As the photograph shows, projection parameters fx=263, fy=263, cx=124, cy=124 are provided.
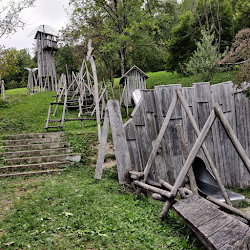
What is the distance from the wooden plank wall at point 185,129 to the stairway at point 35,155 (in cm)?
303

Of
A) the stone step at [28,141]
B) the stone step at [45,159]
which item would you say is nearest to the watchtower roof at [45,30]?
the stone step at [28,141]

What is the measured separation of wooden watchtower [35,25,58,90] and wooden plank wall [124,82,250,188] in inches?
1056

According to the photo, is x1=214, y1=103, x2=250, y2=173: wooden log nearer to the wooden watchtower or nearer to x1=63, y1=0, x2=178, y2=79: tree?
x1=63, y1=0, x2=178, y2=79: tree

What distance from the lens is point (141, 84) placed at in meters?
18.9

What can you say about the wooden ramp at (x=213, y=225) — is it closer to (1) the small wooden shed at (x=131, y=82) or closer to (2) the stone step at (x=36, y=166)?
(2) the stone step at (x=36, y=166)

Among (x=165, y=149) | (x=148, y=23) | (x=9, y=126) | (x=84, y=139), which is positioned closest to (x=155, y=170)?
(x=165, y=149)

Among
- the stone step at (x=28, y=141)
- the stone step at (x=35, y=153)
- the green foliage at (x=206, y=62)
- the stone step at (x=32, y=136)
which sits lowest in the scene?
the stone step at (x=35, y=153)

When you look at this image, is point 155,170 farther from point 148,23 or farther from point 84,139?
point 148,23

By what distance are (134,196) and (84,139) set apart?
5.49m

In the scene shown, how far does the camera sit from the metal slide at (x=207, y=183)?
6.56 m

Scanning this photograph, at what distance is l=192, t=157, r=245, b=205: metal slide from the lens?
6.56m

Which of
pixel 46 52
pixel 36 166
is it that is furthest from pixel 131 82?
pixel 46 52

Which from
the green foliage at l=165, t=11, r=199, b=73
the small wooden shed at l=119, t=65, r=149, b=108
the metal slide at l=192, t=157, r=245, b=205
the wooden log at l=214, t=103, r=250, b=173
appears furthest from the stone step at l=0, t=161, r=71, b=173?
the green foliage at l=165, t=11, r=199, b=73

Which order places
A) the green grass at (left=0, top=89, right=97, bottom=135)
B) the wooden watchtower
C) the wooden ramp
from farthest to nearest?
the wooden watchtower < the green grass at (left=0, top=89, right=97, bottom=135) < the wooden ramp
